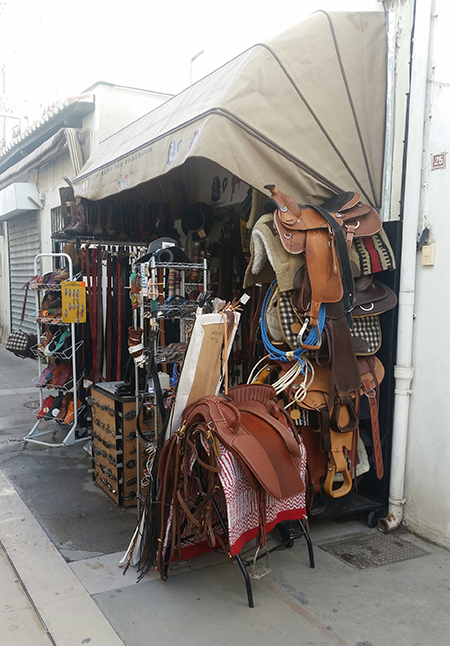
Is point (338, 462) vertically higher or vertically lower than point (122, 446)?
higher

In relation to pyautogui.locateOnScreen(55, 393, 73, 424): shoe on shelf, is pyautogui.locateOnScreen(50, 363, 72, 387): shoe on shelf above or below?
above

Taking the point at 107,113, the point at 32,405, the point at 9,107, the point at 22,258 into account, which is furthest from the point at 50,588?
the point at 9,107

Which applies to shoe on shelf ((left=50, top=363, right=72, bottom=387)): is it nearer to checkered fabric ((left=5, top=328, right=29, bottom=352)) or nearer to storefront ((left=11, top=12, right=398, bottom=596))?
checkered fabric ((left=5, top=328, right=29, bottom=352))

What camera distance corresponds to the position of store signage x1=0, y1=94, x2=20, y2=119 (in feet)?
38.6

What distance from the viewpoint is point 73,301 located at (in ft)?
15.6

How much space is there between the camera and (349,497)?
11.5ft

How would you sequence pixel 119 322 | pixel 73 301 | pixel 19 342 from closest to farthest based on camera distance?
pixel 73 301 < pixel 119 322 < pixel 19 342

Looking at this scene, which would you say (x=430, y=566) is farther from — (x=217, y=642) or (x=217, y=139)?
(x=217, y=139)

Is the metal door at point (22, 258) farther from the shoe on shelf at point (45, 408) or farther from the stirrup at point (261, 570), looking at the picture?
the stirrup at point (261, 570)

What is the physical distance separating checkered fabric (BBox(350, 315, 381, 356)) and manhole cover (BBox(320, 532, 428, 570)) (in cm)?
120

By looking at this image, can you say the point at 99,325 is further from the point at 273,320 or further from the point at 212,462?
the point at 212,462

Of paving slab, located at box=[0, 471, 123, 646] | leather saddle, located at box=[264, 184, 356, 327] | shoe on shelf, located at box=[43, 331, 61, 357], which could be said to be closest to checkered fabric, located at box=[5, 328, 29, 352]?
shoe on shelf, located at box=[43, 331, 61, 357]

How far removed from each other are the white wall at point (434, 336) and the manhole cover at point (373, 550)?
19cm

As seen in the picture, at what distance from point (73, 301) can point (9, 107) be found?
976 cm
